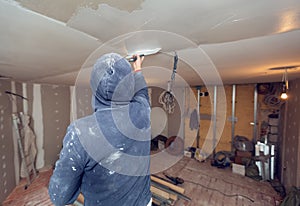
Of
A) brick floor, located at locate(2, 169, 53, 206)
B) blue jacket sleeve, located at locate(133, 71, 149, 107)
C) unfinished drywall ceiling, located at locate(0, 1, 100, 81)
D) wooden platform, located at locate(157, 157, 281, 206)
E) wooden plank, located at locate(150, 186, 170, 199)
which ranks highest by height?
unfinished drywall ceiling, located at locate(0, 1, 100, 81)

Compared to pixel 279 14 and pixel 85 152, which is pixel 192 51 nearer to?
pixel 279 14

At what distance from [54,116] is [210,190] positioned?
4156mm

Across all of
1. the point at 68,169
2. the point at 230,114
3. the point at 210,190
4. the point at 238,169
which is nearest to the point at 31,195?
the point at 68,169

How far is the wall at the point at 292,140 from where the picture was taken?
280cm

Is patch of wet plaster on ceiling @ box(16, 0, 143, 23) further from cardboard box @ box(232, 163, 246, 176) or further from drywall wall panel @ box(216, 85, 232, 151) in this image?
drywall wall panel @ box(216, 85, 232, 151)

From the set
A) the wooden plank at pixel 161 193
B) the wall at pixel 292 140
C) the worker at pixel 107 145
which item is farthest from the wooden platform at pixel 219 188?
the worker at pixel 107 145

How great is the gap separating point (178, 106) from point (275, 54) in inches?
173

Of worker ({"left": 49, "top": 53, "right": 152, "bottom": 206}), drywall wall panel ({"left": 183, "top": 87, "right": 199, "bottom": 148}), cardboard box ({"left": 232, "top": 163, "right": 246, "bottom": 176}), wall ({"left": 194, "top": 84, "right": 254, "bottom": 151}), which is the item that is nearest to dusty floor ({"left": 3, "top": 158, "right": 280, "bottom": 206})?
cardboard box ({"left": 232, "top": 163, "right": 246, "bottom": 176})

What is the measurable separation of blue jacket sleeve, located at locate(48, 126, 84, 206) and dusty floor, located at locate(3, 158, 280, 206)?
8.37ft

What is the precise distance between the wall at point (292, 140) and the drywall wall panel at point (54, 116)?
5.24 metres

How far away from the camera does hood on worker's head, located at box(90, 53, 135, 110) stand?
796mm

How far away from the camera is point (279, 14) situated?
66cm

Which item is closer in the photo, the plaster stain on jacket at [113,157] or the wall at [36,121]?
the plaster stain on jacket at [113,157]

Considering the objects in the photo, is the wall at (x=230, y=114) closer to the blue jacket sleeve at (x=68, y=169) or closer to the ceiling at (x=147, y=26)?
the ceiling at (x=147, y=26)
